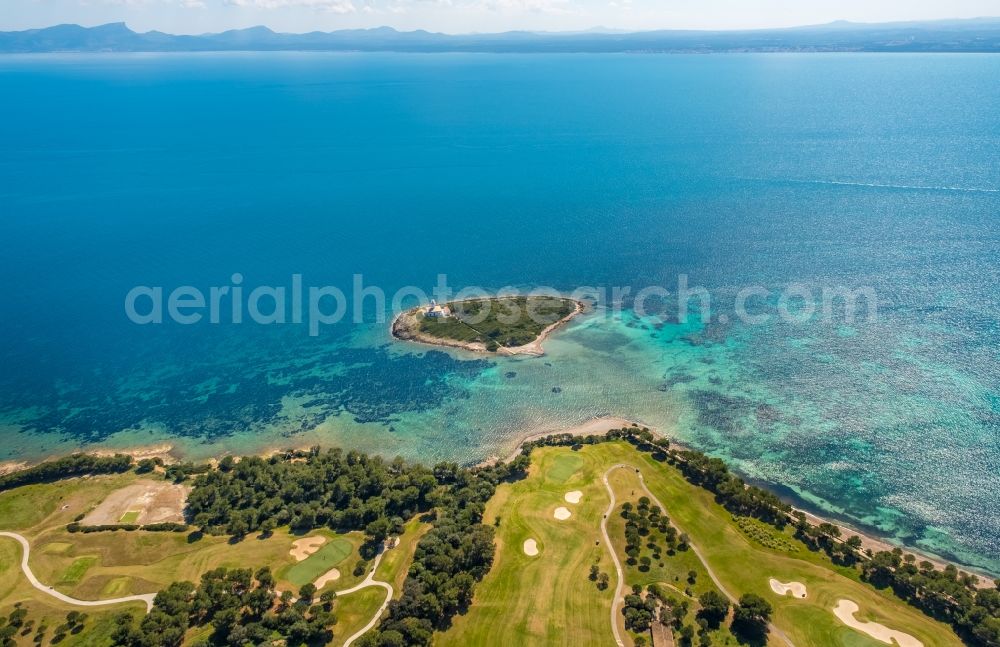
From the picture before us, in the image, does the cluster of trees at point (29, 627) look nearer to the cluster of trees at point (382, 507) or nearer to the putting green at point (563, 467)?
the cluster of trees at point (382, 507)

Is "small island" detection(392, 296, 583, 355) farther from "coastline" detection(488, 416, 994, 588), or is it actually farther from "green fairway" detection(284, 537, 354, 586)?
"green fairway" detection(284, 537, 354, 586)

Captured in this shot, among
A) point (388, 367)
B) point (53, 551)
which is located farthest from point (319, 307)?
point (53, 551)

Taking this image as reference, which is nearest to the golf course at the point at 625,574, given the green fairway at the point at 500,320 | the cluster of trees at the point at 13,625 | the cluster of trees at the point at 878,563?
the cluster of trees at the point at 878,563

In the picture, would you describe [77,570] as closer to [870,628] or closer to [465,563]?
[465,563]

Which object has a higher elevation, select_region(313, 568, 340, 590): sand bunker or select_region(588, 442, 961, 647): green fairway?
select_region(588, 442, 961, 647): green fairway

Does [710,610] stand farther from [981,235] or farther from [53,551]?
[981,235]

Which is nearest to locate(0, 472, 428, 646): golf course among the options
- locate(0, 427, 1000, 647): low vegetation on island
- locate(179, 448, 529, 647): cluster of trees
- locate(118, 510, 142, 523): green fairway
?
locate(0, 427, 1000, 647): low vegetation on island
